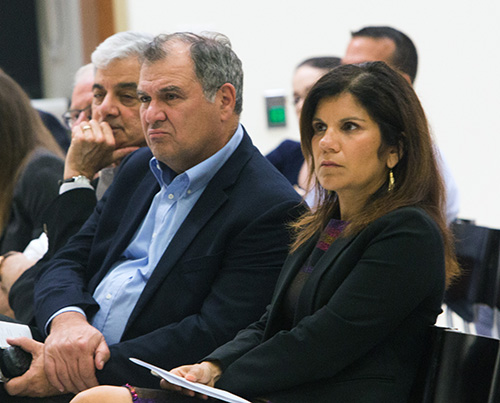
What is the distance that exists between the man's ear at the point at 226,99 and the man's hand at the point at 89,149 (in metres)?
0.64

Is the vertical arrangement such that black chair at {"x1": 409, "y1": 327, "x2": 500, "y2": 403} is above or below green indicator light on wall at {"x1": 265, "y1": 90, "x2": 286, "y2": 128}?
above

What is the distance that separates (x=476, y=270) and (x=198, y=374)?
1.55 meters

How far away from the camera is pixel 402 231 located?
1.62 m

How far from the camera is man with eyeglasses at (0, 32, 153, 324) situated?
8.68 feet

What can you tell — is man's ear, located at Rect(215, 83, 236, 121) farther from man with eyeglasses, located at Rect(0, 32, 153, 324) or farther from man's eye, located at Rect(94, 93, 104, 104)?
man's eye, located at Rect(94, 93, 104, 104)

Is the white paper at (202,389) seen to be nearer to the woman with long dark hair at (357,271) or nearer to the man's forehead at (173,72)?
the woman with long dark hair at (357,271)

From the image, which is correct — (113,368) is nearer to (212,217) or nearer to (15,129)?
(212,217)

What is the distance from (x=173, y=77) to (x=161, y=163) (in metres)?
0.31

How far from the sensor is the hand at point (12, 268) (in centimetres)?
276

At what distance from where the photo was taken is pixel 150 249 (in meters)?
2.25

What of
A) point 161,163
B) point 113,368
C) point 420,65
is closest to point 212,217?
point 161,163

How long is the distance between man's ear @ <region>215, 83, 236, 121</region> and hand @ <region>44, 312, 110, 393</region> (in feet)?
2.53

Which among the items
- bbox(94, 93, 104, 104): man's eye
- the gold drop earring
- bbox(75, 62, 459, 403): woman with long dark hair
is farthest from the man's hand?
the gold drop earring

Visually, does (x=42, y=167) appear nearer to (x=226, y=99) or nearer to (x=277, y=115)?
(x=226, y=99)
